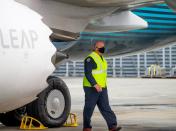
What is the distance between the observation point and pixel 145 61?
81438mm

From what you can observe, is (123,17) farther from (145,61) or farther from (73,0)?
(145,61)

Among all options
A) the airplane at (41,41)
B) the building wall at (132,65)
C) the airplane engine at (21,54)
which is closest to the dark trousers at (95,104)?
the airplane at (41,41)

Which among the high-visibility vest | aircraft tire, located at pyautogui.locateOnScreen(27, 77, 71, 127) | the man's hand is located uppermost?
the high-visibility vest

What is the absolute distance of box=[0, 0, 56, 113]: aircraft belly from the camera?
875cm

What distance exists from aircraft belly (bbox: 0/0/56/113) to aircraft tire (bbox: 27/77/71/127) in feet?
5.01

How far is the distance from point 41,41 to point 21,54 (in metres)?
0.46

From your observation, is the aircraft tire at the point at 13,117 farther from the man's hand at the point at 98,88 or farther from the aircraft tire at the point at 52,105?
the man's hand at the point at 98,88

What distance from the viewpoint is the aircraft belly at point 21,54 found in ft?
28.7

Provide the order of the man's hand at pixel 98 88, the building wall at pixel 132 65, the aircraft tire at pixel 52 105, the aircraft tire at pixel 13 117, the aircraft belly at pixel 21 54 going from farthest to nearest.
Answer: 1. the building wall at pixel 132 65
2. the aircraft tire at pixel 13 117
3. the aircraft tire at pixel 52 105
4. the man's hand at pixel 98 88
5. the aircraft belly at pixel 21 54

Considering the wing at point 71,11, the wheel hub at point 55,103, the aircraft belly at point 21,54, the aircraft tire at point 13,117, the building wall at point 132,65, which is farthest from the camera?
the building wall at point 132,65

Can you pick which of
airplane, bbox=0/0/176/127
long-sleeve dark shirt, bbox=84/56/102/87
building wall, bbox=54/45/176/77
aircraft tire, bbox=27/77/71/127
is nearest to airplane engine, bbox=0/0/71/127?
airplane, bbox=0/0/176/127

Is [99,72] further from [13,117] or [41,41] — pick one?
[13,117]

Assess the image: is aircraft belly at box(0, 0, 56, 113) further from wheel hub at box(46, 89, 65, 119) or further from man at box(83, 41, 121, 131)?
wheel hub at box(46, 89, 65, 119)

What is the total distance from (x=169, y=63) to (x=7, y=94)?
76.9m
